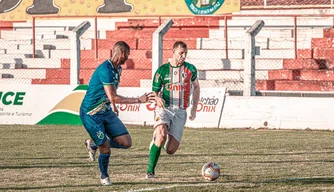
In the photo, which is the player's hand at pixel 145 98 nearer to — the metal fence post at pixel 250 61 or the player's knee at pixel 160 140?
the player's knee at pixel 160 140

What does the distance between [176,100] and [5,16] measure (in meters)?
21.2

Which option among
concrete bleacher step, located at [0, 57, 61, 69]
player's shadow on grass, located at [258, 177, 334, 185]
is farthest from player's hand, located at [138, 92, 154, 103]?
concrete bleacher step, located at [0, 57, 61, 69]

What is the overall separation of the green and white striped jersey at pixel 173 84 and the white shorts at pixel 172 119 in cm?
10

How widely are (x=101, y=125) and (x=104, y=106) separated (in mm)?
253

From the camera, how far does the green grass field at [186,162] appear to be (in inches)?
428

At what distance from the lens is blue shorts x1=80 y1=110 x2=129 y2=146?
11078 millimetres

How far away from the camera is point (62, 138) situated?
1912 cm

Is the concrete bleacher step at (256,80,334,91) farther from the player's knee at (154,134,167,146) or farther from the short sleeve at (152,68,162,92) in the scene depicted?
the player's knee at (154,134,167,146)

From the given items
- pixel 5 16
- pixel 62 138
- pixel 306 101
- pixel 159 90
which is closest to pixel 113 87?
pixel 159 90

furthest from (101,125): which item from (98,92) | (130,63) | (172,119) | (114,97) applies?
(130,63)

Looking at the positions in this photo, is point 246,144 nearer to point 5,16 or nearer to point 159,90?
point 159,90

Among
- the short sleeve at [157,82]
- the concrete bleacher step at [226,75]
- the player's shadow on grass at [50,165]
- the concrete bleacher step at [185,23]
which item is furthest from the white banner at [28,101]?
the short sleeve at [157,82]

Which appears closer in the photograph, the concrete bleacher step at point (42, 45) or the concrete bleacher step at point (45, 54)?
the concrete bleacher step at point (45, 54)

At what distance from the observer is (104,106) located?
36.6ft
